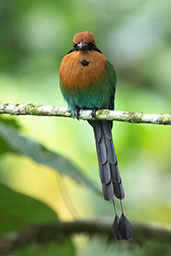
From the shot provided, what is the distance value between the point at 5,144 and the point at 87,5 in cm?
305

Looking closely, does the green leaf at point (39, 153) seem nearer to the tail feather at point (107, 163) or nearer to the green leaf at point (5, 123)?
the green leaf at point (5, 123)

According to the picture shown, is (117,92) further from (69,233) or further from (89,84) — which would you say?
(69,233)

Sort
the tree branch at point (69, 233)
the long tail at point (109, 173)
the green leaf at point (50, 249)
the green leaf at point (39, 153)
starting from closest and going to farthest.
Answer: the long tail at point (109, 173)
the green leaf at point (39, 153)
the tree branch at point (69, 233)
the green leaf at point (50, 249)

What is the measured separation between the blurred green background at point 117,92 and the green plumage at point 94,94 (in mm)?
710

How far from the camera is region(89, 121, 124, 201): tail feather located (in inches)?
115

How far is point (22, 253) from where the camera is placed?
3275mm

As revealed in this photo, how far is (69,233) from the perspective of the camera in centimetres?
306

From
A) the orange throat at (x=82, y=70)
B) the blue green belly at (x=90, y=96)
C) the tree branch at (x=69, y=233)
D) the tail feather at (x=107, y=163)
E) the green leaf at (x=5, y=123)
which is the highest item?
the orange throat at (x=82, y=70)

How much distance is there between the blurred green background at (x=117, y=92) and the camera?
14.2 feet

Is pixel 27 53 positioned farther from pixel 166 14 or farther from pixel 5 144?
pixel 5 144

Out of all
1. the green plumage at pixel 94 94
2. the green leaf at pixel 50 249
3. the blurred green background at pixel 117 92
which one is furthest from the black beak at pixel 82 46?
the green leaf at pixel 50 249

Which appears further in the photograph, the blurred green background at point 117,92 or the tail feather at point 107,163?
the blurred green background at point 117,92

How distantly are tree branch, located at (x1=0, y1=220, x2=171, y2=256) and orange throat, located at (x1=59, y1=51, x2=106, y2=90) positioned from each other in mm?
963

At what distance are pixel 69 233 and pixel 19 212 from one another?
36 centimetres
